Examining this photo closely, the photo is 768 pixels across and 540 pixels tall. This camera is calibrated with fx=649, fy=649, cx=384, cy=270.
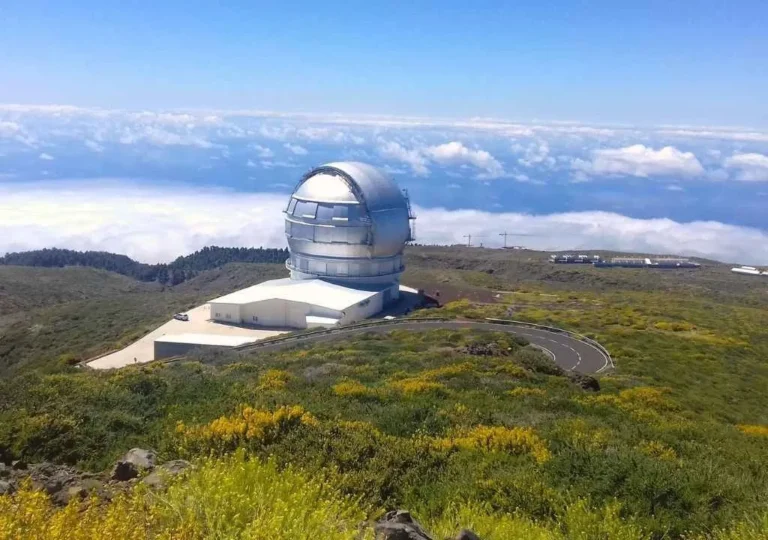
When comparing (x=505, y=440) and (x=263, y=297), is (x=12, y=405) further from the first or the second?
(x=263, y=297)

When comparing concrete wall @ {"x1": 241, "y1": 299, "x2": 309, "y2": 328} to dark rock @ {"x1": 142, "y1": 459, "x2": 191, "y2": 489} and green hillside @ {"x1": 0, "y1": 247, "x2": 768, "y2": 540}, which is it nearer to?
green hillside @ {"x1": 0, "y1": 247, "x2": 768, "y2": 540}

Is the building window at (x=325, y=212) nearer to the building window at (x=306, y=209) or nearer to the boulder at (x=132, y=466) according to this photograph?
the building window at (x=306, y=209)

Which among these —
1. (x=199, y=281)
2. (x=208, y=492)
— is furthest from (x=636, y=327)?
(x=199, y=281)

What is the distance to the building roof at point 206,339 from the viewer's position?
28.9 metres

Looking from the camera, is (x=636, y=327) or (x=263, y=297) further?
(x=263, y=297)

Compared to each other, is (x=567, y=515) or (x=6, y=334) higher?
(x=567, y=515)

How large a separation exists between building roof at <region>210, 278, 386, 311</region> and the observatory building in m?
0.06

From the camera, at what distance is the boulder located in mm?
6789

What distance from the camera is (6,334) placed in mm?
38844

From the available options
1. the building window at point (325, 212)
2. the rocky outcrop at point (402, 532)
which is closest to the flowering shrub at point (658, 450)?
the rocky outcrop at point (402, 532)

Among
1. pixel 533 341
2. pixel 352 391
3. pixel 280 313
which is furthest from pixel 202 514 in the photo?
pixel 280 313

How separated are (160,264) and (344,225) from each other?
64.9m

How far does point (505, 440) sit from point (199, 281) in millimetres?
66867

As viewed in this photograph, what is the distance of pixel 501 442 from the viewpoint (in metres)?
8.91
